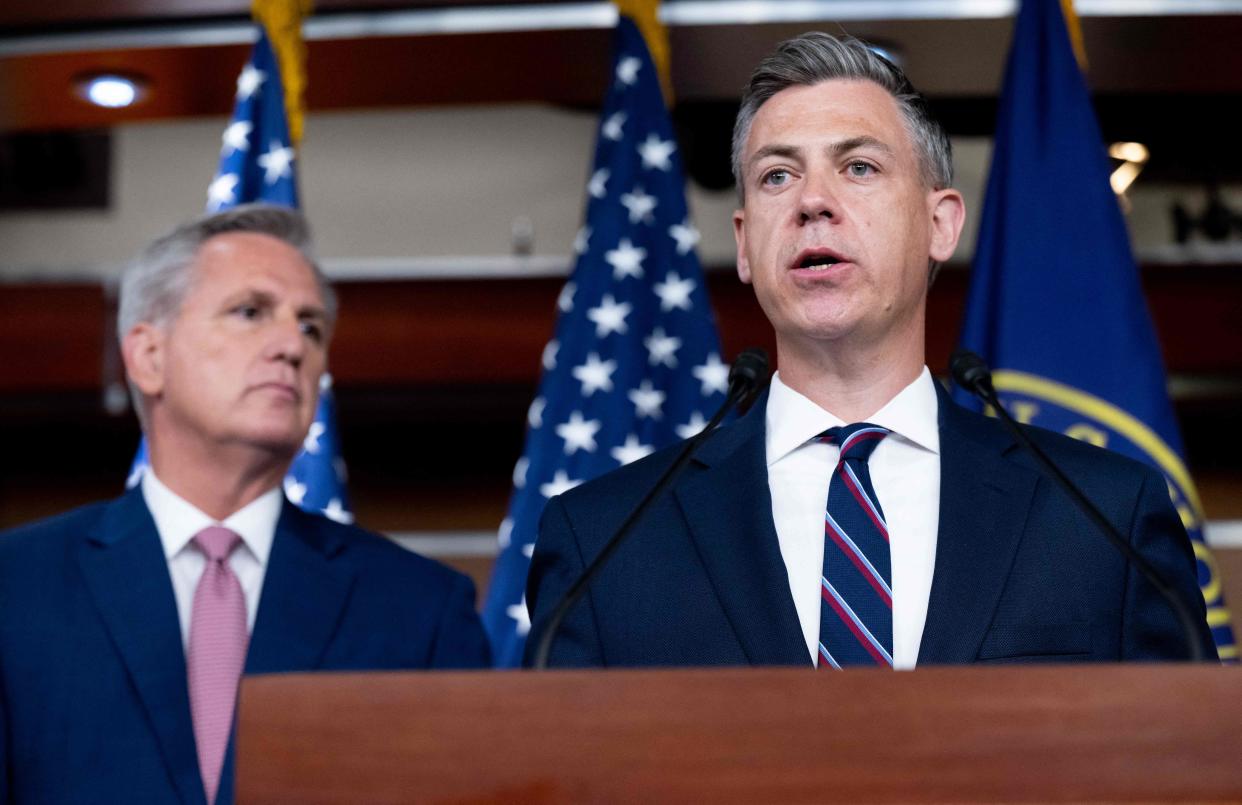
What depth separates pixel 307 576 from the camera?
2354 millimetres

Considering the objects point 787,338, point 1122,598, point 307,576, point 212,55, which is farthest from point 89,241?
point 1122,598

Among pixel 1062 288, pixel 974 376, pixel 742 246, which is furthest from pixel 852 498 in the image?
pixel 1062 288

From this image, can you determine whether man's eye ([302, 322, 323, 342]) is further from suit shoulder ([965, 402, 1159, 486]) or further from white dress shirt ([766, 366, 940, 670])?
suit shoulder ([965, 402, 1159, 486])

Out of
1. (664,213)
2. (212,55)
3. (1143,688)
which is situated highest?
(212,55)

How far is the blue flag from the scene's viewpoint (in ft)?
8.63

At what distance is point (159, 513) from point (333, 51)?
161 centimetres

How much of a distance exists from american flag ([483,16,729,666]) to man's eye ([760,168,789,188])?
118 centimetres

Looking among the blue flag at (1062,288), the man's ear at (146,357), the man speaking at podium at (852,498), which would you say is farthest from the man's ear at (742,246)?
the man's ear at (146,357)

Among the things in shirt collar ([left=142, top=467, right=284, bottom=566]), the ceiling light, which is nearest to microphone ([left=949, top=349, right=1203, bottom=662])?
shirt collar ([left=142, top=467, right=284, bottom=566])

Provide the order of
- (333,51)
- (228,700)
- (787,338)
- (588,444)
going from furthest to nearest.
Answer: (333,51) < (588,444) < (228,700) < (787,338)

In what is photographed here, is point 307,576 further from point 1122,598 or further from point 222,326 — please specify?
point 1122,598

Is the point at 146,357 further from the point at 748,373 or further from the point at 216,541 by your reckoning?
the point at 748,373

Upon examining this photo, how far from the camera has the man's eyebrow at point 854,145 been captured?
1.76 metres

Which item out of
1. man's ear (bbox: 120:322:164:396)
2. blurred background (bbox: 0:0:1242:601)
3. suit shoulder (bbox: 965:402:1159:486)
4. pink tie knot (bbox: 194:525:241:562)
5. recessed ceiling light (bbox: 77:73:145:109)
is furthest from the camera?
recessed ceiling light (bbox: 77:73:145:109)
